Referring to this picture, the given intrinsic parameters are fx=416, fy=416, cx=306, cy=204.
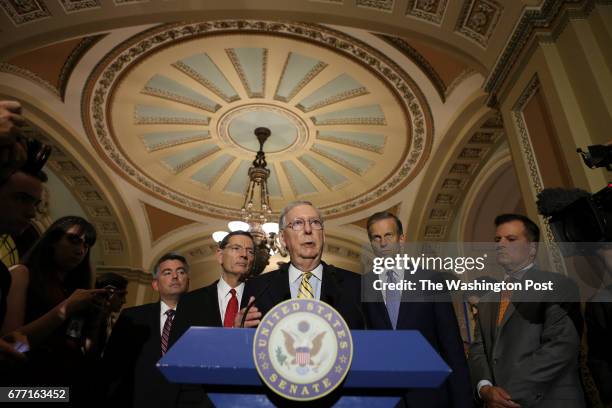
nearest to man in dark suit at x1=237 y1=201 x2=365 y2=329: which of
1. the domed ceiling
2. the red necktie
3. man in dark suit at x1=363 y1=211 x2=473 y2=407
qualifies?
man in dark suit at x1=363 y1=211 x2=473 y2=407

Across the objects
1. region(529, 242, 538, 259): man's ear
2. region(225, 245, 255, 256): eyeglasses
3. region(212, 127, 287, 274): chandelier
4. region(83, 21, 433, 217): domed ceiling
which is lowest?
region(529, 242, 538, 259): man's ear

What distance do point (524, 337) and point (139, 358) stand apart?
1986 mm

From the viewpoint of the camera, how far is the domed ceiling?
6.15 m

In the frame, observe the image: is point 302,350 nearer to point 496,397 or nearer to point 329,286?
point 329,286

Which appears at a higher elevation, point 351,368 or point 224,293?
point 224,293

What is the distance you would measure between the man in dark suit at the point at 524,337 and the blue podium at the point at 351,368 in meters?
1.16

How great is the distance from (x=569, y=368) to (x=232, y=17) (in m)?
4.50

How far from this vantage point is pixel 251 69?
669 centimetres

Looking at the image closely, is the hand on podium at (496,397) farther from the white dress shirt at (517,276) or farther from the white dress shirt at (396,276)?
the white dress shirt at (396,276)

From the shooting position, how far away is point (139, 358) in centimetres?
231

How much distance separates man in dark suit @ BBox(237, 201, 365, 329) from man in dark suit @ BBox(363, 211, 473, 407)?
0.20m

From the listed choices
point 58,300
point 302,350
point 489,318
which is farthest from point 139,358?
point 489,318

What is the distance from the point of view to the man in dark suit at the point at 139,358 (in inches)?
84.8

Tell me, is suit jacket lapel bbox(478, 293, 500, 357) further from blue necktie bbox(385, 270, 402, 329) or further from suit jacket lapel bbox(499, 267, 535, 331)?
blue necktie bbox(385, 270, 402, 329)
